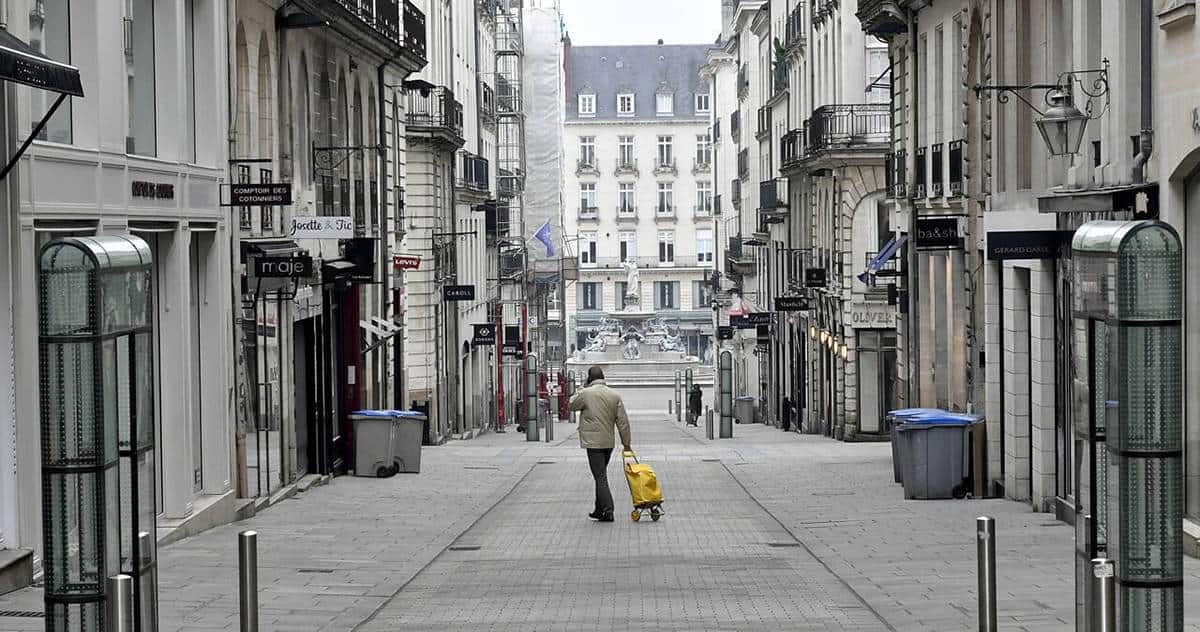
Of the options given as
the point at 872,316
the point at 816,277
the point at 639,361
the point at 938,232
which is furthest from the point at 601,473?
the point at 639,361

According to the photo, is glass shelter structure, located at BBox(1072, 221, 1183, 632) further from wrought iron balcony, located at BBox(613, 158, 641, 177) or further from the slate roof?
the slate roof

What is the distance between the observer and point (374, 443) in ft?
89.2

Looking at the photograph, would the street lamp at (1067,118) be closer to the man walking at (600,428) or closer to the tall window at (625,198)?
the man walking at (600,428)

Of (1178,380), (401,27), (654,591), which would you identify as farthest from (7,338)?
(401,27)

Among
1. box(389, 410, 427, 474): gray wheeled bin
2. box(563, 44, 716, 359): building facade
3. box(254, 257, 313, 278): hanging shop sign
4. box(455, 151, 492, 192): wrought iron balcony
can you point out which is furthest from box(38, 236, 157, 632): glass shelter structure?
box(563, 44, 716, 359): building facade

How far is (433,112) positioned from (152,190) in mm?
29565

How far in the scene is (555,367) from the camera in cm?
10162

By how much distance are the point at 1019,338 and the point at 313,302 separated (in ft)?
32.1

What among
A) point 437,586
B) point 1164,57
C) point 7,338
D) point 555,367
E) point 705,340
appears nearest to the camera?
point 7,338

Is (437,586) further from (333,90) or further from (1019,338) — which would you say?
(333,90)

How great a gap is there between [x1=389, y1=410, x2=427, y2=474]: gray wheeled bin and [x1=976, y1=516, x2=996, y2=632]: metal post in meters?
17.5

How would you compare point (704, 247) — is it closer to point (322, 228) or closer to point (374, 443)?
point (374, 443)

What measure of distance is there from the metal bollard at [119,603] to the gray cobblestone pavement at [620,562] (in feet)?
11.7

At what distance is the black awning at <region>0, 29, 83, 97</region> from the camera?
1136cm
